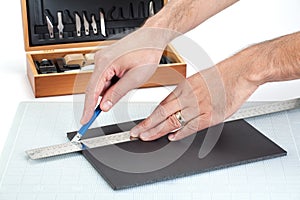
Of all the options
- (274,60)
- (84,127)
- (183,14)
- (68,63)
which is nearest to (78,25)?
(68,63)

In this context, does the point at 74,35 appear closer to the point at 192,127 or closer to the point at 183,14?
the point at 183,14

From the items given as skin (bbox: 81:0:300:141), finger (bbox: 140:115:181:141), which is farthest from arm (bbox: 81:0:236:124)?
finger (bbox: 140:115:181:141)

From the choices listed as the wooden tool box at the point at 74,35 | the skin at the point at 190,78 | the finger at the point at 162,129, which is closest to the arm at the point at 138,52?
the skin at the point at 190,78

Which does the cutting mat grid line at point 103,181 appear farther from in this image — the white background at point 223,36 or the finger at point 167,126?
the white background at point 223,36

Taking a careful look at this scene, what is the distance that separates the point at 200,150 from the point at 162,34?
28cm

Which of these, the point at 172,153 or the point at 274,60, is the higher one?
the point at 274,60

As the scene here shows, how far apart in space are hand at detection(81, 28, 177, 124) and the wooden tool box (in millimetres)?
252

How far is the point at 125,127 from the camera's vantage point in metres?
1.53

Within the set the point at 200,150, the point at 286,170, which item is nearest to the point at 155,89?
the point at 200,150

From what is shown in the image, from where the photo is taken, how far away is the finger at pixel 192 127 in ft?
4.59

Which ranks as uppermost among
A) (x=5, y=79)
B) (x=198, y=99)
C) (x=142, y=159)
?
(x=198, y=99)

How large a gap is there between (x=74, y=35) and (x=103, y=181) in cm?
67

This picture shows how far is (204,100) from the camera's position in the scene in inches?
54.6

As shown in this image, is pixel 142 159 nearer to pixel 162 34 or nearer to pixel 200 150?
pixel 200 150
